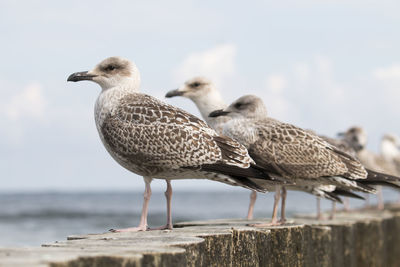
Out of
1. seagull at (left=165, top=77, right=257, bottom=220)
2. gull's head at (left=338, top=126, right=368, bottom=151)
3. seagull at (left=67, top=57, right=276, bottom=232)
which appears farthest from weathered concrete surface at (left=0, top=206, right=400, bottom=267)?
gull's head at (left=338, top=126, right=368, bottom=151)

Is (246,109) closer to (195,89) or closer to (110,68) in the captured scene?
(195,89)

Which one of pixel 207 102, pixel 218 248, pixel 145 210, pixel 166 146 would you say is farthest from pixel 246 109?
pixel 218 248

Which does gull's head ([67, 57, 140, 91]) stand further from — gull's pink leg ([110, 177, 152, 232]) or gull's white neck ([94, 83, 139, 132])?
gull's pink leg ([110, 177, 152, 232])

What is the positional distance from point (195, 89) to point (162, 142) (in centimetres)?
318

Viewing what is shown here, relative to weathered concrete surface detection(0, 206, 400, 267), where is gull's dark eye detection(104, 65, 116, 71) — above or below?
above

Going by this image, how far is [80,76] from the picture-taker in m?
7.77

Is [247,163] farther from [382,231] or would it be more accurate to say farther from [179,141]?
[382,231]

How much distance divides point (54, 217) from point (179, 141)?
100 feet

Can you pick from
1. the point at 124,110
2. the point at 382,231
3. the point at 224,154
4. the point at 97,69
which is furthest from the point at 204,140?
the point at 382,231

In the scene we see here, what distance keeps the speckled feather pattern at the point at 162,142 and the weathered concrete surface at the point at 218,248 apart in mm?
616

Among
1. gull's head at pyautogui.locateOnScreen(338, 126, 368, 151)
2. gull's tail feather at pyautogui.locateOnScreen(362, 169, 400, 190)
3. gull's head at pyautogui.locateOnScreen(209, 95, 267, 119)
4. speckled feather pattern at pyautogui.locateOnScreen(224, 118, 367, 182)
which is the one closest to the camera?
speckled feather pattern at pyautogui.locateOnScreen(224, 118, 367, 182)

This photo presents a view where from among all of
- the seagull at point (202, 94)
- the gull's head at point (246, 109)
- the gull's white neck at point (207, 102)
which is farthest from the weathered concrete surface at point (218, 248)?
the gull's white neck at point (207, 102)

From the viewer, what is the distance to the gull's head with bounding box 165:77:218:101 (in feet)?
32.7

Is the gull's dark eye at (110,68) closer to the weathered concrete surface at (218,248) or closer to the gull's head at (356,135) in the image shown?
the weathered concrete surface at (218,248)
